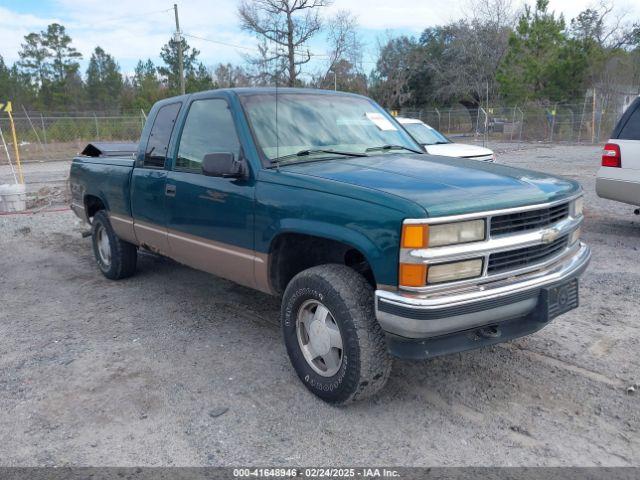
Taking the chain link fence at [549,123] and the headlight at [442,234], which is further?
the chain link fence at [549,123]

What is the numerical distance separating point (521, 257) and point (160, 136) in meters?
3.41

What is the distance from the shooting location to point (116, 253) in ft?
20.0

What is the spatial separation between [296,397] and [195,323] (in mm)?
1683

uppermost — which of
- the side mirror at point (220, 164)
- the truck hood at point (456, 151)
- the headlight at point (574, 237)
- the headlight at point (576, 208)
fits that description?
the side mirror at point (220, 164)

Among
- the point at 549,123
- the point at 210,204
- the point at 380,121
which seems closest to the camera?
Answer: the point at 210,204

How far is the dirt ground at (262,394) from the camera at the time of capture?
119 inches

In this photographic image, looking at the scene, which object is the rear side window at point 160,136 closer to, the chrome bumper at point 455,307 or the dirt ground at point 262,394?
the dirt ground at point 262,394

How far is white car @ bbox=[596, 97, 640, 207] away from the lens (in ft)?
23.4

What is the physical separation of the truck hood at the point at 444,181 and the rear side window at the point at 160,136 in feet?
5.44

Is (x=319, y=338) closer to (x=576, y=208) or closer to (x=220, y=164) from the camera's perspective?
(x=220, y=164)

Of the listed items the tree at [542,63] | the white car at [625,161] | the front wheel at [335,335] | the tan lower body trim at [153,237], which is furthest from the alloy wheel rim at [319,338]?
the tree at [542,63]

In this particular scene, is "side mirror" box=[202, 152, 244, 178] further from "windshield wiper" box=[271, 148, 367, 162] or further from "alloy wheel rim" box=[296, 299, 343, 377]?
"alloy wheel rim" box=[296, 299, 343, 377]

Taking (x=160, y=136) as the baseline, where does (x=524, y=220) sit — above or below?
below

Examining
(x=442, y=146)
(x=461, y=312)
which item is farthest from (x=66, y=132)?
(x=461, y=312)
